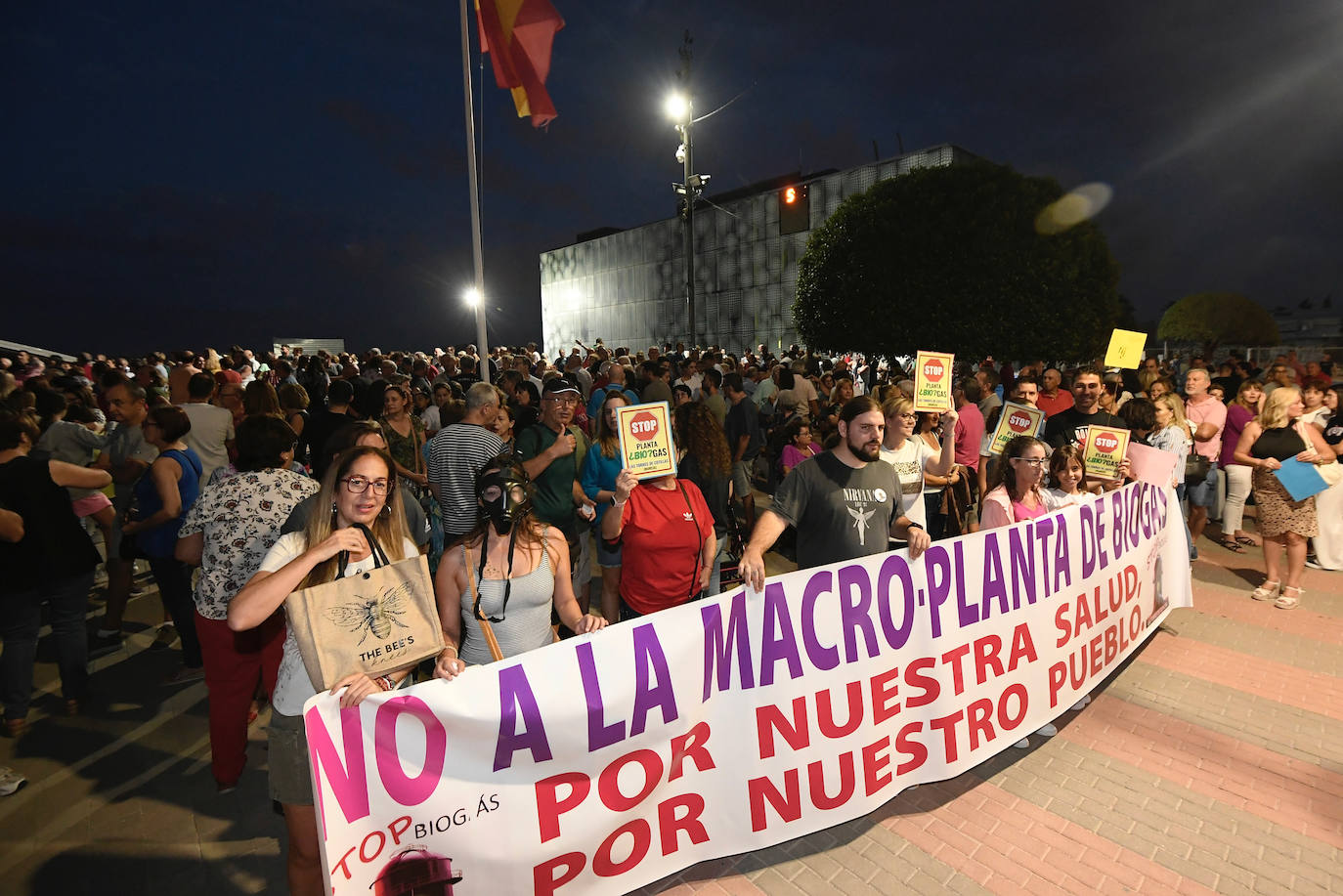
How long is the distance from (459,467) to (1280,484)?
686 cm

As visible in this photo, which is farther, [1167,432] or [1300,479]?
[1167,432]

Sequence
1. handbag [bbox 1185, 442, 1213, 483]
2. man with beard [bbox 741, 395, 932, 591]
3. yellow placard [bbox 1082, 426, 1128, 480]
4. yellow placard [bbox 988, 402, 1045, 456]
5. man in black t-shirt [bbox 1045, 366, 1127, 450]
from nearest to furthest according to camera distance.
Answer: man with beard [bbox 741, 395, 932, 591] → yellow placard [bbox 1082, 426, 1128, 480] → yellow placard [bbox 988, 402, 1045, 456] → man in black t-shirt [bbox 1045, 366, 1127, 450] → handbag [bbox 1185, 442, 1213, 483]

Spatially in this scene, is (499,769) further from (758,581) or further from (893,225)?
(893,225)

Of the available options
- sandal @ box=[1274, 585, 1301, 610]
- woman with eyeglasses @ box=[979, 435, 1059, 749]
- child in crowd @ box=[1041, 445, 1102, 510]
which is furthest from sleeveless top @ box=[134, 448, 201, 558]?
sandal @ box=[1274, 585, 1301, 610]

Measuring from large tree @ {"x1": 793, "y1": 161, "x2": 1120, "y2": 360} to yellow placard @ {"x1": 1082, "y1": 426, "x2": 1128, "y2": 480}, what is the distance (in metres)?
16.1

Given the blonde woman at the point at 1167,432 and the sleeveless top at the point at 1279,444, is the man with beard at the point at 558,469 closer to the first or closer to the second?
the blonde woman at the point at 1167,432

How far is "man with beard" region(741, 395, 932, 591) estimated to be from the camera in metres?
3.64

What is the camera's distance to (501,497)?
2.79 metres

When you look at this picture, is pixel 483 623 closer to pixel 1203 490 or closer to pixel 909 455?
pixel 909 455

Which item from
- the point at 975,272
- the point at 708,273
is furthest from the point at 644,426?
the point at 708,273

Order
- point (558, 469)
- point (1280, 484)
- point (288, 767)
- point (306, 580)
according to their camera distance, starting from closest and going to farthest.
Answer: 1. point (288, 767)
2. point (306, 580)
3. point (558, 469)
4. point (1280, 484)

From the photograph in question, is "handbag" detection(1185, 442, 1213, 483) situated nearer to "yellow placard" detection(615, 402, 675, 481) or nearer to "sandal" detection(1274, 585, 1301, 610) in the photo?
"sandal" detection(1274, 585, 1301, 610)

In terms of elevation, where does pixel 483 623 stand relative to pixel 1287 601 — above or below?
above

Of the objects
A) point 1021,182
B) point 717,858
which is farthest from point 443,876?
point 1021,182
